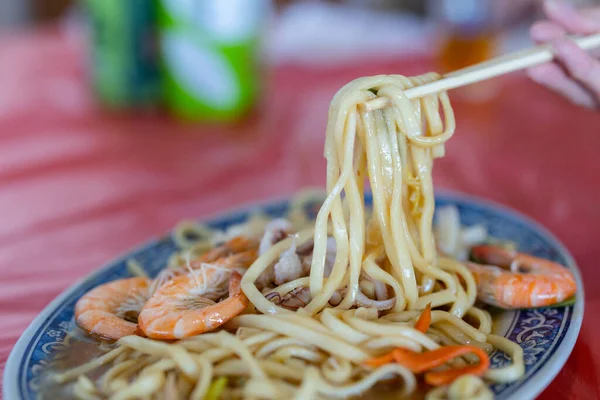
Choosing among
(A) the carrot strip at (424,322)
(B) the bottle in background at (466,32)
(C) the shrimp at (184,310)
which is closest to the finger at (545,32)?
(B) the bottle in background at (466,32)

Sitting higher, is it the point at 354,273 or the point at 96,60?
the point at 96,60

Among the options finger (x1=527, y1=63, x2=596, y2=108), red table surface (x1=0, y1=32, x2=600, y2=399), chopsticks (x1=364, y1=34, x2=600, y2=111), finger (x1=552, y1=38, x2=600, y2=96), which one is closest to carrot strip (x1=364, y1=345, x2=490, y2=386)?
red table surface (x1=0, y1=32, x2=600, y2=399)

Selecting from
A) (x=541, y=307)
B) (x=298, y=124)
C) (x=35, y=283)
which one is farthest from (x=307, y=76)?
(x=541, y=307)

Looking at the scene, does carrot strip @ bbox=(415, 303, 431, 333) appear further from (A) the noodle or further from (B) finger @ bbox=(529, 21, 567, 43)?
(B) finger @ bbox=(529, 21, 567, 43)

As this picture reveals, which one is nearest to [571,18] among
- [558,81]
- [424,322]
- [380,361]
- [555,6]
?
[555,6]

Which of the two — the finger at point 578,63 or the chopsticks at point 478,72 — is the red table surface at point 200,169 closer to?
the finger at point 578,63

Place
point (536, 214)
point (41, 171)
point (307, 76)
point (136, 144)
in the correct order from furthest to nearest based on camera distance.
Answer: point (307, 76) < point (136, 144) < point (41, 171) < point (536, 214)

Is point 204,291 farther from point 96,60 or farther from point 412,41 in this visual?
point 412,41
